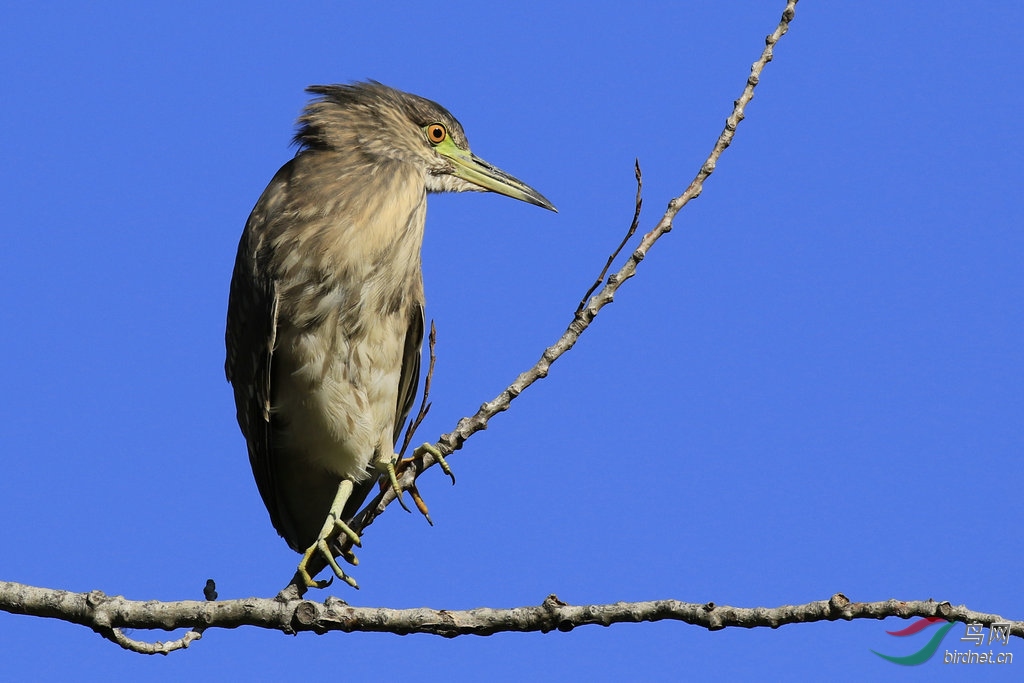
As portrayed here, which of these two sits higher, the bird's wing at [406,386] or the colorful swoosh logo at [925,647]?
the bird's wing at [406,386]

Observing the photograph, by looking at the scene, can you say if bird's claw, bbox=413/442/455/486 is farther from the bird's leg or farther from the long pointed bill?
the long pointed bill

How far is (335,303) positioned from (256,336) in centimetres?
42

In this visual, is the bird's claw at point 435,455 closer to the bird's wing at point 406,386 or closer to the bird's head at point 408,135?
the bird's wing at point 406,386

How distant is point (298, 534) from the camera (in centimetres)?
473

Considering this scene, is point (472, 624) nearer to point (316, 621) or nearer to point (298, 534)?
point (316, 621)

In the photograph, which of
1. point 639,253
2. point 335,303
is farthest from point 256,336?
point 639,253

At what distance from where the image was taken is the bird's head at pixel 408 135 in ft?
15.5

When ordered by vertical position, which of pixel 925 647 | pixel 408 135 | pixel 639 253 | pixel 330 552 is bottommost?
pixel 925 647

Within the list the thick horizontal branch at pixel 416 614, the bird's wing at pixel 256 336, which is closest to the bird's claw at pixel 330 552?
the thick horizontal branch at pixel 416 614

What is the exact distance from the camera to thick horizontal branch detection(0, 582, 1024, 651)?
2381 millimetres

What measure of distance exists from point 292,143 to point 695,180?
2335mm

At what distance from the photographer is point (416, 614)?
2775mm

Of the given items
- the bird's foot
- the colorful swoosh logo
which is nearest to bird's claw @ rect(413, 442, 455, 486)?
the bird's foot

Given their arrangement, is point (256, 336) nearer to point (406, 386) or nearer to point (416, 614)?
point (406, 386)
